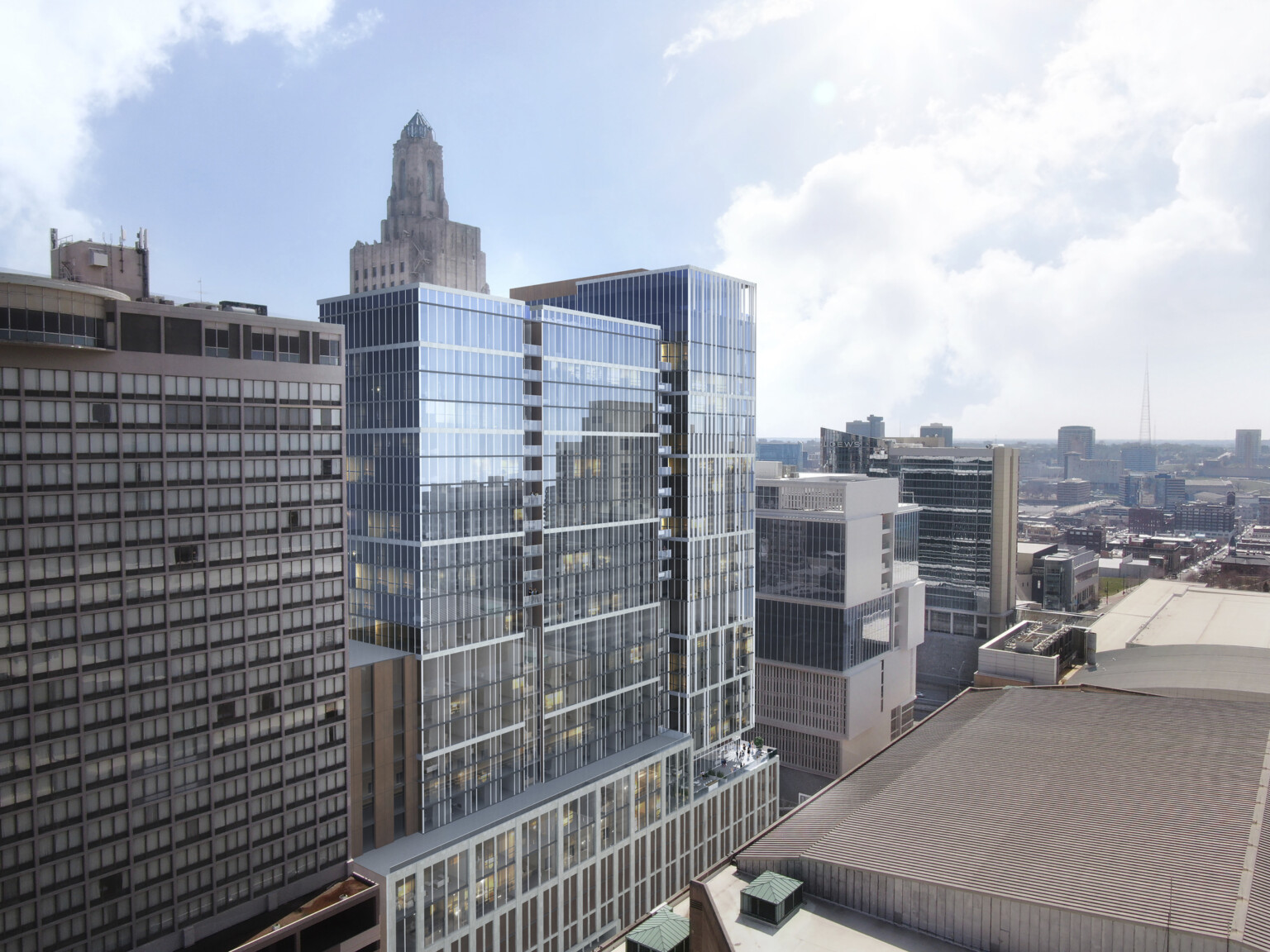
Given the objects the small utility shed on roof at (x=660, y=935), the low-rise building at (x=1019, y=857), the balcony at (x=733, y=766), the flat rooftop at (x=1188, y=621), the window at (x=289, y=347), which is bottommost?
the balcony at (x=733, y=766)

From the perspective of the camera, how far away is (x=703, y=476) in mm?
112500

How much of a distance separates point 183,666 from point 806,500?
4298 inches

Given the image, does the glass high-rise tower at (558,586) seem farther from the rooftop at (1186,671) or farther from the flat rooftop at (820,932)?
the rooftop at (1186,671)

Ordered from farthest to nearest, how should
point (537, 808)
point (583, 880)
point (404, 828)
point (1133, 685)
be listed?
point (1133, 685) → point (583, 880) → point (537, 808) → point (404, 828)

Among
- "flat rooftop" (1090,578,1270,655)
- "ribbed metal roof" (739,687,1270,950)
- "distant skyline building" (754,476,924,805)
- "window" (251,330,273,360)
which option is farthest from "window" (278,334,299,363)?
"flat rooftop" (1090,578,1270,655)

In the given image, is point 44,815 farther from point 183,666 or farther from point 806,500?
point 806,500

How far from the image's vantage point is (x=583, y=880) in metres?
92.3

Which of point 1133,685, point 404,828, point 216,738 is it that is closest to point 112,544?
point 216,738

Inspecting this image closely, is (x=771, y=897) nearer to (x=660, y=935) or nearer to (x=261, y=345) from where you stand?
(x=660, y=935)

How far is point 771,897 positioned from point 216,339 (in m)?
59.5

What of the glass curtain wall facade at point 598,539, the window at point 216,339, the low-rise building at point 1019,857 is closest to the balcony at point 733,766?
the glass curtain wall facade at point 598,539

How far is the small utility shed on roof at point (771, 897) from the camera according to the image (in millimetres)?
57844

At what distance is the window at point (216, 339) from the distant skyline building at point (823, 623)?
104541mm

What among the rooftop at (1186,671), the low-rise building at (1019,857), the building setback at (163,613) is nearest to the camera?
the low-rise building at (1019,857)
